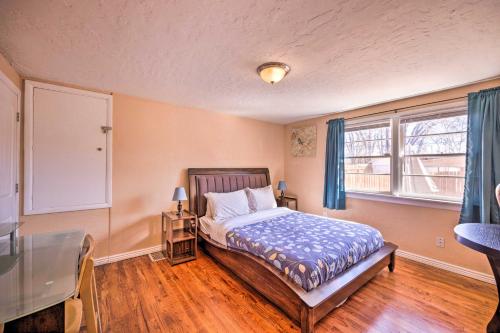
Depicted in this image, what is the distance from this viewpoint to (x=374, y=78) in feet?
7.77

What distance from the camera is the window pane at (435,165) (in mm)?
2690

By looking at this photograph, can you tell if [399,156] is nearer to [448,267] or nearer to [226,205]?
[448,267]

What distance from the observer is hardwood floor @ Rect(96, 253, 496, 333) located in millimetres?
1755

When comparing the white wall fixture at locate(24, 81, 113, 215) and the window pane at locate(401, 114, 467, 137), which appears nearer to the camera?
the white wall fixture at locate(24, 81, 113, 215)

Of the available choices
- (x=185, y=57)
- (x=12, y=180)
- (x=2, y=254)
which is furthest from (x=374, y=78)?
(x=12, y=180)

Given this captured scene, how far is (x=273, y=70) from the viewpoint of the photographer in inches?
79.3

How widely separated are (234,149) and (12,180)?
9.61 ft

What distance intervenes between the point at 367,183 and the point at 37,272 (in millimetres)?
4006

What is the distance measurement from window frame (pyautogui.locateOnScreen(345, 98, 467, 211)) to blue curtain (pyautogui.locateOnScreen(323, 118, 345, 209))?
7.2 inches

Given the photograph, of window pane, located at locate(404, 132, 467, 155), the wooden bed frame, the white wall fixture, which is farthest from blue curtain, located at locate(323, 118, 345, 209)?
the white wall fixture

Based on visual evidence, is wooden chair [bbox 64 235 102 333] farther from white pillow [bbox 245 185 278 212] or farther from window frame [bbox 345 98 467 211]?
window frame [bbox 345 98 467 211]

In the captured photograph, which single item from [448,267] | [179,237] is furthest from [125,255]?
[448,267]

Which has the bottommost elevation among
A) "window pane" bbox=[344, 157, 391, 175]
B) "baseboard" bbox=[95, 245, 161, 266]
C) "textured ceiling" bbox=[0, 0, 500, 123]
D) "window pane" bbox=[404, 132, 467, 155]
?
"baseboard" bbox=[95, 245, 161, 266]

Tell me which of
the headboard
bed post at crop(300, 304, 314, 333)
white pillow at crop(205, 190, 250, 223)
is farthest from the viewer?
the headboard
